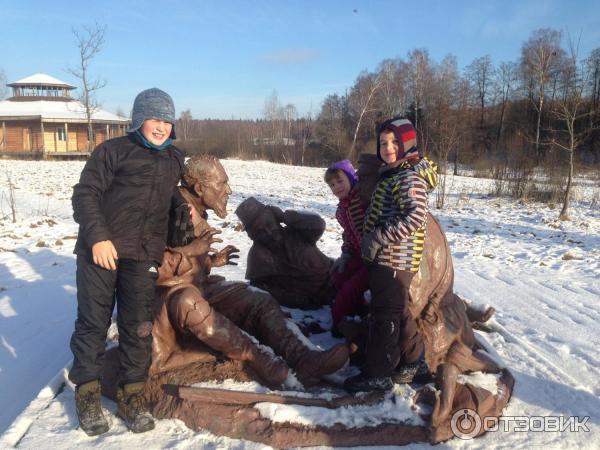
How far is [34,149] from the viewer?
30500 millimetres

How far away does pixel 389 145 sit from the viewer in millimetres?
2965

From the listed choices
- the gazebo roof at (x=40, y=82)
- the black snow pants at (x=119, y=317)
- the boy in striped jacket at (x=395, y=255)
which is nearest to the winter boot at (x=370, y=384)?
the boy in striped jacket at (x=395, y=255)

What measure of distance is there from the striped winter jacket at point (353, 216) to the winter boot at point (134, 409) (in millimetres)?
1712

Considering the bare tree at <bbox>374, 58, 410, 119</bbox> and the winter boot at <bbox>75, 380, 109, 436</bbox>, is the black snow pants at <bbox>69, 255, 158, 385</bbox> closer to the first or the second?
the winter boot at <bbox>75, 380, 109, 436</bbox>

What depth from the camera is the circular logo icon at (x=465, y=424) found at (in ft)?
8.53

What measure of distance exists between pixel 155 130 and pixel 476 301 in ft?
13.2

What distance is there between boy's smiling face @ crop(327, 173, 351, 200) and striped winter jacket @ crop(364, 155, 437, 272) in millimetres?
461

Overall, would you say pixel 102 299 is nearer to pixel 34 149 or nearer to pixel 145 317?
pixel 145 317

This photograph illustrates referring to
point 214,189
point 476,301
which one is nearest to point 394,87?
point 476,301

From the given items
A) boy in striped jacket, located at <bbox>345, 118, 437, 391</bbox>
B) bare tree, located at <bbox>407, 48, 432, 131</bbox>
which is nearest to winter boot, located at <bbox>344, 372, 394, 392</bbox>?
boy in striped jacket, located at <bbox>345, 118, 437, 391</bbox>

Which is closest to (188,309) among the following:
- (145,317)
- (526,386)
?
(145,317)

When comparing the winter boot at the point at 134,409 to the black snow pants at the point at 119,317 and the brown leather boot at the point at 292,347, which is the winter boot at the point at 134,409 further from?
the brown leather boot at the point at 292,347

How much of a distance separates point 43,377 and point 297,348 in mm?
1937

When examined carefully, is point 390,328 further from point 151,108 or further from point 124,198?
point 151,108
